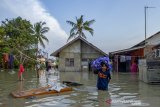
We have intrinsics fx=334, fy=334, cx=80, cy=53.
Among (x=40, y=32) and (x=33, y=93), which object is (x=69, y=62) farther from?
(x=33, y=93)

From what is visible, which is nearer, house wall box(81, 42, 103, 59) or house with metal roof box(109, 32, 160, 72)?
house with metal roof box(109, 32, 160, 72)

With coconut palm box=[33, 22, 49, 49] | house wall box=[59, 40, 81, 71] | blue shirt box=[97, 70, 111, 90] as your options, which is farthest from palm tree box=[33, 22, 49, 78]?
blue shirt box=[97, 70, 111, 90]

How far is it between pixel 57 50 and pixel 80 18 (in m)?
12.1

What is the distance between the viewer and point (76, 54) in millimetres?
43656

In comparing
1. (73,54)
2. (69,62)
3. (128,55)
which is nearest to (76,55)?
(73,54)

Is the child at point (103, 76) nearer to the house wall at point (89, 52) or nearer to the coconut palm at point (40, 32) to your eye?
the house wall at point (89, 52)

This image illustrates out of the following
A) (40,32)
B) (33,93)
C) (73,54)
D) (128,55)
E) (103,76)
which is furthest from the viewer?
(40,32)

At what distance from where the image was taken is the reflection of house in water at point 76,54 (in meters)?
43.3

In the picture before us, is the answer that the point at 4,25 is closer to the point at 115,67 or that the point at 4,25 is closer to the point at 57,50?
the point at 57,50

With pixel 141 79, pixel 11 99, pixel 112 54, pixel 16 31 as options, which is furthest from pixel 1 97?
pixel 16 31

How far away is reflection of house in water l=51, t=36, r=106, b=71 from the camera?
43.3 m

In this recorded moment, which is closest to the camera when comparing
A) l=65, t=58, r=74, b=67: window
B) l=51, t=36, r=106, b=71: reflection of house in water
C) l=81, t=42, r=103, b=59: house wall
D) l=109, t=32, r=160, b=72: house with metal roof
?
l=109, t=32, r=160, b=72: house with metal roof

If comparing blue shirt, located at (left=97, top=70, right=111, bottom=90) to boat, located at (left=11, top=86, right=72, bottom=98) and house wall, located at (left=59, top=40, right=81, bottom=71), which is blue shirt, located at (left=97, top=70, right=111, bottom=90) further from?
house wall, located at (left=59, top=40, right=81, bottom=71)

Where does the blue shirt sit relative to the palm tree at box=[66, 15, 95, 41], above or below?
below
